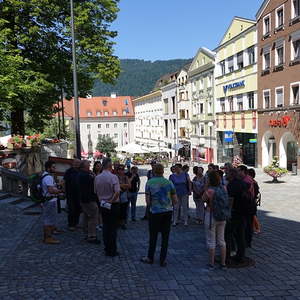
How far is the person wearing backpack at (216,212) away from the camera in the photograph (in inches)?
276

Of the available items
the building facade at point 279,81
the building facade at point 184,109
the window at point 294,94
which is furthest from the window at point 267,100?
the building facade at point 184,109

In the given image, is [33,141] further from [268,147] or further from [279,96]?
[268,147]

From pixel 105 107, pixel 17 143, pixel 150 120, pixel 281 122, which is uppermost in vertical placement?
pixel 105 107

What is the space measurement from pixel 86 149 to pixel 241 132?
7344 centimetres

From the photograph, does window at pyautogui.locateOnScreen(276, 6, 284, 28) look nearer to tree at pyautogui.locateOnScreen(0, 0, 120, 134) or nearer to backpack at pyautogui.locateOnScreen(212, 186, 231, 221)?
tree at pyautogui.locateOnScreen(0, 0, 120, 134)

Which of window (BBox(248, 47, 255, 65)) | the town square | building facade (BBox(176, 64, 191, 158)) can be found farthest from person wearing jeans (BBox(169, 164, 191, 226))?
building facade (BBox(176, 64, 191, 158))

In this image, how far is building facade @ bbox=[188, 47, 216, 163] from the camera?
1911 inches

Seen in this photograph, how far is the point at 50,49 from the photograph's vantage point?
79.3 feet

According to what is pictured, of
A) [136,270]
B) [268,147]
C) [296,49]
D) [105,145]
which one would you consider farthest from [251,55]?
[105,145]

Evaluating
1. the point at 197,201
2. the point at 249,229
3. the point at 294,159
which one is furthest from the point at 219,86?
the point at 249,229

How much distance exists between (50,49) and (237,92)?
21.5m

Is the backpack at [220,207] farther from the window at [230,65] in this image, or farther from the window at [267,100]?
the window at [230,65]

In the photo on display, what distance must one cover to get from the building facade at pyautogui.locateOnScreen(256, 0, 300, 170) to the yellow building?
4.93ft

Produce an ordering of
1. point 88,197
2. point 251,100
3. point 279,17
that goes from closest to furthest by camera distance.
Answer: point 88,197, point 279,17, point 251,100
